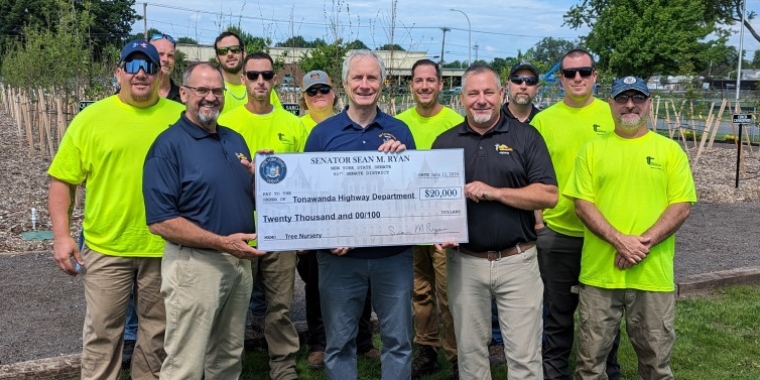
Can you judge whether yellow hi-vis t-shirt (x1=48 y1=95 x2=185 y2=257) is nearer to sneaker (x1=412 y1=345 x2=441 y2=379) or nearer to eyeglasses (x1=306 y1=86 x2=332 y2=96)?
eyeglasses (x1=306 y1=86 x2=332 y2=96)

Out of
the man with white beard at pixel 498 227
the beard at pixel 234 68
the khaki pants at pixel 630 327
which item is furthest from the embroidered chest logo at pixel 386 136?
the beard at pixel 234 68

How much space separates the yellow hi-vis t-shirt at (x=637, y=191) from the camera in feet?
14.1

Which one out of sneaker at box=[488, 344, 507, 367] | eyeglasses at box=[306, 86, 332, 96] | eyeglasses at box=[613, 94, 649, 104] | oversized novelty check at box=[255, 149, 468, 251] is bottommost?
sneaker at box=[488, 344, 507, 367]

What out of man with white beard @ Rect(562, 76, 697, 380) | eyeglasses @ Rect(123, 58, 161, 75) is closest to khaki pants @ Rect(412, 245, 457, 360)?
man with white beard @ Rect(562, 76, 697, 380)

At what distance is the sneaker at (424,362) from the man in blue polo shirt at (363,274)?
1.17 m

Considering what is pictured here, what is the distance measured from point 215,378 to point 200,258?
2.98ft

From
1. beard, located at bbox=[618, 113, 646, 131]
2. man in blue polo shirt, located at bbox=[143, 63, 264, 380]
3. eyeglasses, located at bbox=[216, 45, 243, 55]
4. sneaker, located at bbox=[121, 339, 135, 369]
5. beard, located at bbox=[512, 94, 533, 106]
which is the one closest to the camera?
man in blue polo shirt, located at bbox=[143, 63, 264, 380]

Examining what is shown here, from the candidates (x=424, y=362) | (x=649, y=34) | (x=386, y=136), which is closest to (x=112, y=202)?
(x=386, y=136)

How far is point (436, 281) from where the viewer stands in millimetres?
5465

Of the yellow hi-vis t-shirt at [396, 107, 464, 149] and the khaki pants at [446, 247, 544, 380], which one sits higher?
the yellow hi-vis t-shirt at [396, 107, 464, 149]

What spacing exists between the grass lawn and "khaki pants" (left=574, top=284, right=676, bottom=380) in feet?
2.98

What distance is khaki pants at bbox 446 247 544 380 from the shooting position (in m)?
4.17

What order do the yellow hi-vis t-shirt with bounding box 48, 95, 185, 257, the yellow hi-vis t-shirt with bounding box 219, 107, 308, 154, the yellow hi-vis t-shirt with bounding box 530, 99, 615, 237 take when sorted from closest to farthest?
the yellow hi-vis t-shirt with bounding box 48, 95, 185, 257 < the yellow hi-vis t-shirt with bounding box 530, 99, 615, 237 < the yellow hi-vis t-shirt with bounding box 219, 107, 308, 154

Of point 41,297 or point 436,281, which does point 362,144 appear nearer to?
point 436,281
